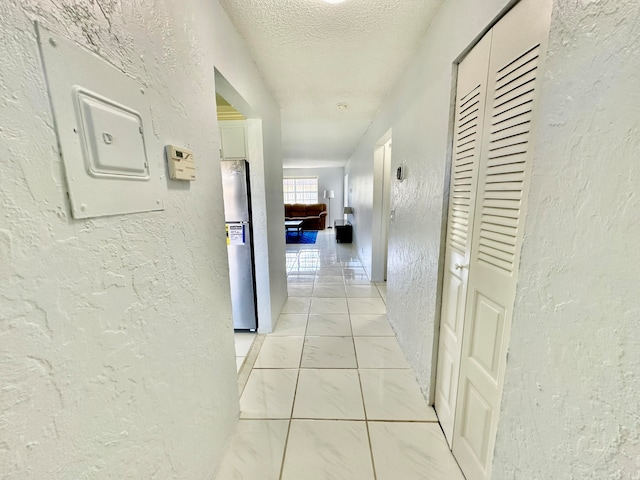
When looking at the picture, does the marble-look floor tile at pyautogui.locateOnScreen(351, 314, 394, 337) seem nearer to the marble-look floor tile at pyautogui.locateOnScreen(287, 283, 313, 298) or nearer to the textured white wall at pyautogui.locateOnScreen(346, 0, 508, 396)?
the textured white wall at pyautogui.locateOnScreen(346, 0, 508, 396)

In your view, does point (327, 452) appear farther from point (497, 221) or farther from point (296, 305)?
point (296, 305)

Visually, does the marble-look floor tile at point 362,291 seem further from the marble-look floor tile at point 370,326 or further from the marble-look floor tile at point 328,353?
the marble-look floor tile at point 328,353

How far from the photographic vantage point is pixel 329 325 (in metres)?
2.57

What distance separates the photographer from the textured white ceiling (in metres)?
1.32

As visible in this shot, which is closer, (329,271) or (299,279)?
(299,279)

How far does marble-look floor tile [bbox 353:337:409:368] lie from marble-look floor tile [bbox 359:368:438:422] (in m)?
0.07

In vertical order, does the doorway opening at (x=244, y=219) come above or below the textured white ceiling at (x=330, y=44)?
below

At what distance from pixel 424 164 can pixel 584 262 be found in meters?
1.20

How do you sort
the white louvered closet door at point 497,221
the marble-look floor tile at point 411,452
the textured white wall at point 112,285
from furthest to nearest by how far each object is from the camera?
the marble-look floor tile at point 411,452 → the white louvered closet door at point 497,221 → the textured white wall at point 112,285

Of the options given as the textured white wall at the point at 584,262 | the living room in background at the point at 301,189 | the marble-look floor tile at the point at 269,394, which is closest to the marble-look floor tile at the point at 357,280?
the marble-look floor tile at the point at 269,394

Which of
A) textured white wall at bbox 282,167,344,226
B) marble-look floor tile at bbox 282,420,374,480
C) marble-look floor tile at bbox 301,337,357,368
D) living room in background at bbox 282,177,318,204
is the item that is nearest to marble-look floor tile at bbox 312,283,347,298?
marble-look floor tile at bbox 301,337,357,368

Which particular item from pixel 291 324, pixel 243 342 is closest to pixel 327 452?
pixel 243 342

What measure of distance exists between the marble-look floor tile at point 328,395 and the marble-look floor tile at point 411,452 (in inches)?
6.7

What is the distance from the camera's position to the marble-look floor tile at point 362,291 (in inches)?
131
